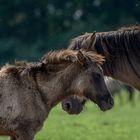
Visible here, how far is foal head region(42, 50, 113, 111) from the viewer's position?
839cm

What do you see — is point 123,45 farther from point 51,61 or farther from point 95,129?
point 95,129

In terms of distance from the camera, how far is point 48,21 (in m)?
40.3

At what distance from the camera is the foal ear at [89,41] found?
8766 mm

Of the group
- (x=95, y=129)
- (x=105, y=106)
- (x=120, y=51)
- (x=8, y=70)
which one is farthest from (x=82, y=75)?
(x=95, y=129)

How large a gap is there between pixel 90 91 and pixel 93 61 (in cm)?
37

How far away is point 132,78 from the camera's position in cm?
952

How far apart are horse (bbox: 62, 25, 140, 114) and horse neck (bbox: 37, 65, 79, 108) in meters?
0.84

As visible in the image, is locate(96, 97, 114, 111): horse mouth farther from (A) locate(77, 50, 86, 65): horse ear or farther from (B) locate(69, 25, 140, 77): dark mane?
(B) locate(69, 25, 140, 77): dark mane

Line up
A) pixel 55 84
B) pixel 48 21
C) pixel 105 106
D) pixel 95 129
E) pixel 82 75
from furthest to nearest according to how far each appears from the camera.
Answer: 1. pixel 48 21
2. pixel 95 129
3. pixel 55 84
4. pixel 82 75
5. pixel 105 106

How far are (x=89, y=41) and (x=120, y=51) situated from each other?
68 cm

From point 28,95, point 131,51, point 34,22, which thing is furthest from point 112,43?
point 34,22

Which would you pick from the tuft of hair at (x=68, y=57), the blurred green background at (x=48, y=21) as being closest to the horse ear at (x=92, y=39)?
the tuft of hair at (x=68, y=57)

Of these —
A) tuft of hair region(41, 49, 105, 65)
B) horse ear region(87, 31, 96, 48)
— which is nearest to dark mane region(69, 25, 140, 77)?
horse ear region(87, 31, 96, 48)

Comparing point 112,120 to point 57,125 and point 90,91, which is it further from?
point 90,91
